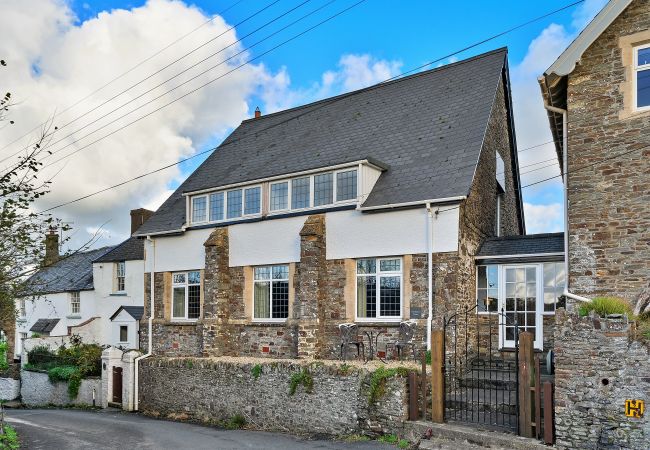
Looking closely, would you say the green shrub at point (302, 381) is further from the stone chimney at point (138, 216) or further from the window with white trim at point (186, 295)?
the stone chimney at point (138, 216)

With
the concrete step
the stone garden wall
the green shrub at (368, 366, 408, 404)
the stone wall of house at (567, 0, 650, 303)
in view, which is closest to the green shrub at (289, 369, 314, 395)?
the green shrub at (368, 366, 408, 404)

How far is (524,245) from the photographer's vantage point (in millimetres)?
17875

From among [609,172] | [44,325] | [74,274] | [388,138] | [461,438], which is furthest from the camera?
[74,274]

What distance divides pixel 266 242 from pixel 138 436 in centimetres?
755

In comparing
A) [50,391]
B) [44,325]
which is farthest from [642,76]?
[44,325]

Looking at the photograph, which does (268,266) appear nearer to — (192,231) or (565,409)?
(192,231)

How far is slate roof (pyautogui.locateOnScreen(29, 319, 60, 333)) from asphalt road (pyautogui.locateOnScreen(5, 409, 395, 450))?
17185 mm

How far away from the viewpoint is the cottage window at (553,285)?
16891mm

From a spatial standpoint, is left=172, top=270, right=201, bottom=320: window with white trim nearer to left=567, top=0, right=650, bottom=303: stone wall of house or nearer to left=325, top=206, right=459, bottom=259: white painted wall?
left=325, top=206, right=459, bottom=259: white painted wall

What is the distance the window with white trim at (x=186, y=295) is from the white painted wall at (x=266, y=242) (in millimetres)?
2340

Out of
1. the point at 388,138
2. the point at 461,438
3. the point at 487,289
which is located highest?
the point at 388,138

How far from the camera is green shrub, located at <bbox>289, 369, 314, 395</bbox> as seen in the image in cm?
1600

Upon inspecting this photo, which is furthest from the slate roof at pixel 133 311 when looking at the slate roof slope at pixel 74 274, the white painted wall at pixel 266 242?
the white painted wall at pixel 266 242

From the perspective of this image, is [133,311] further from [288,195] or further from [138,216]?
[288,195]
